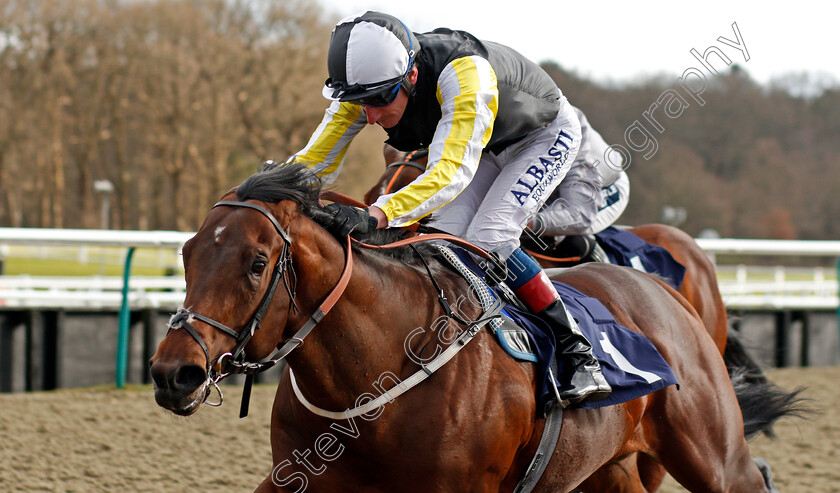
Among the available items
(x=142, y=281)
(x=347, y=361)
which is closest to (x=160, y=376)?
(x=347, y=361)

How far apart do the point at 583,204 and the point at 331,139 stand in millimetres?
1483

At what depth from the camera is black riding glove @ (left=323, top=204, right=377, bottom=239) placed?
2293mm

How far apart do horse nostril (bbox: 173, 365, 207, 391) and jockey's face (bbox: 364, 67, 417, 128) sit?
1140mm

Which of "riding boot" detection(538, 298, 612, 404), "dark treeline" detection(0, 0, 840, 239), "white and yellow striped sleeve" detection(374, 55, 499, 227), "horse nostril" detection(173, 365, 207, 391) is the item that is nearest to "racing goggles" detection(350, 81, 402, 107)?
"white and yellow striped sleeve" detection(374, 55, 499, 227)

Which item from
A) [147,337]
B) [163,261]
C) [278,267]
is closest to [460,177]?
[278,267]

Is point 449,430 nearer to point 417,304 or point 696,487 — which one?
point 417,304

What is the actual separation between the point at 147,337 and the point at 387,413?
493 cm

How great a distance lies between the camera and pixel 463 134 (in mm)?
2586

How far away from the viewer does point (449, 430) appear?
234cm

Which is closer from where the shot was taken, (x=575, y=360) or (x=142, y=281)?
(x=575, y=360)

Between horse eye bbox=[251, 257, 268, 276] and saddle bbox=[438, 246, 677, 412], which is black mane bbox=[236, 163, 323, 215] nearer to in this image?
horse eye bbox=[251, 257, 268, 276]

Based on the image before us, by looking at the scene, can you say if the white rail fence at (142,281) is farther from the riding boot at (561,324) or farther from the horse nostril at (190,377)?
the horse nostril at (190,377)

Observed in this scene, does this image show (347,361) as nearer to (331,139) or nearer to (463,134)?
(463,134)

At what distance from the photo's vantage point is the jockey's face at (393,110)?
8.87 feet
